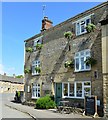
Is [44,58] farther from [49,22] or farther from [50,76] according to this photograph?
[49,22]

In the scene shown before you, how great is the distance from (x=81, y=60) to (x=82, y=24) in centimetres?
302

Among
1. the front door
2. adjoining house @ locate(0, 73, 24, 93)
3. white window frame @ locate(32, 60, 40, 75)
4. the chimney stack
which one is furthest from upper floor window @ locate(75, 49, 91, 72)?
adjoining house @ locate(0, 73, 24, 93)

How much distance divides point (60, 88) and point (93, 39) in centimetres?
573

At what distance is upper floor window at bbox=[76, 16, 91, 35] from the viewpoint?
721 inches

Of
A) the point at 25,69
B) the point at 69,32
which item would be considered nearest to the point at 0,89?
the point at 25,69

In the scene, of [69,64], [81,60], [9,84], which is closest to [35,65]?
[69,64]

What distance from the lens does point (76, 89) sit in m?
18.5

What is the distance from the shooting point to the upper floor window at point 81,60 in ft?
57.8

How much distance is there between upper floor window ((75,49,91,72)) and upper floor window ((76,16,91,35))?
1.73m

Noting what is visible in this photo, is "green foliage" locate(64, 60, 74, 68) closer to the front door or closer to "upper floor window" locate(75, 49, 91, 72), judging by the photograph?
"upper floor window" locate(75, 49, 91, 72)

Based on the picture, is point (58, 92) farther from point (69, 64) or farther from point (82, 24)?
point (82, 24)

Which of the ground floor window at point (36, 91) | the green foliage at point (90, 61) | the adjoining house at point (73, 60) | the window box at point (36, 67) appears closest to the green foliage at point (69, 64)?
the adjoining house at point (73, 60)

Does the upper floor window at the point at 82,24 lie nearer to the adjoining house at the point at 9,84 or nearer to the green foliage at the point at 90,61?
the green foliage at the point at 90,61

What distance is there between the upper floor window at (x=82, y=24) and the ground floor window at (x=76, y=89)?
166 inches
